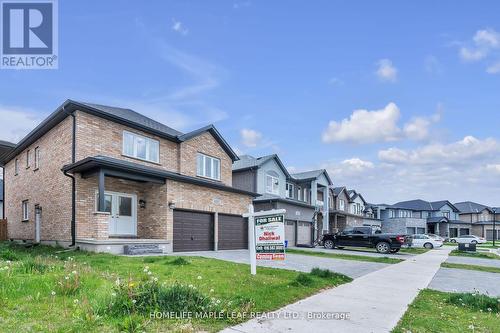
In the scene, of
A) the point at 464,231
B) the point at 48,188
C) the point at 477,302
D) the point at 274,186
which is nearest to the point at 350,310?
the point at 477,302

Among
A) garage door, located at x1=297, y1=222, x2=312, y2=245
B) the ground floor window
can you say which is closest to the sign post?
garage door, located at x1=297, y1=222, x2=312, y2=245

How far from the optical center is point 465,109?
16.1 m

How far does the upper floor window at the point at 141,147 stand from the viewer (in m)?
18.2

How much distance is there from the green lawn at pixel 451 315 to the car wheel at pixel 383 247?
17.5m

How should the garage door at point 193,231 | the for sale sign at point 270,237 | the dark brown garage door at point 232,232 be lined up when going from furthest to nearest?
the dark brown garage door at point 232,232 < the garage door at point 193,231 < the for sale sign at point 270,237

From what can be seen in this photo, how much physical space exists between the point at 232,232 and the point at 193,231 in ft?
12.2

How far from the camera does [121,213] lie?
682 inches

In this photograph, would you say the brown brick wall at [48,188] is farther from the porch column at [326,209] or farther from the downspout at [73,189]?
the porch column at [326,209]

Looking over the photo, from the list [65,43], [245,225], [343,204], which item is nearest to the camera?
[65,43]

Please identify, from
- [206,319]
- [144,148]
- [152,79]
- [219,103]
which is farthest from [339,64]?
[206,319]

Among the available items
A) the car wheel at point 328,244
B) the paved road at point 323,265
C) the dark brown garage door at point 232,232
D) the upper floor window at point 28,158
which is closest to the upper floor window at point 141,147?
the dark brown garage door at point 232,232

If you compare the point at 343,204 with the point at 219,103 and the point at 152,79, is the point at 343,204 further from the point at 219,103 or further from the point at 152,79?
the point at 152,79

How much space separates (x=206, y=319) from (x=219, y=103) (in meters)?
15.8

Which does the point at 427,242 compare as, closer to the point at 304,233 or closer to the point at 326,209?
the point at 326,209
